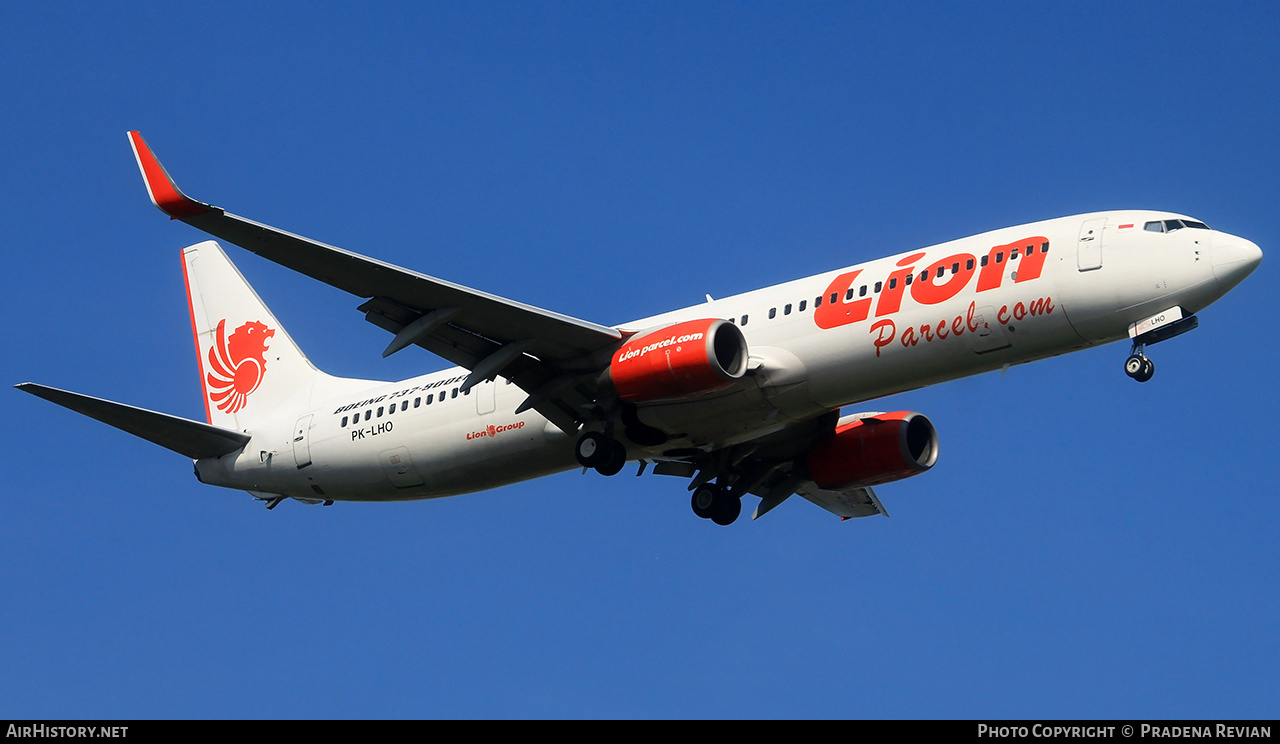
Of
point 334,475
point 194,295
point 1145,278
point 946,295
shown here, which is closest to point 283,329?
point 194,295

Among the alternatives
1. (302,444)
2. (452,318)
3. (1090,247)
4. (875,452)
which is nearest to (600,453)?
(452,318)

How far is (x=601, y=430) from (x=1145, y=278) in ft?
39.9

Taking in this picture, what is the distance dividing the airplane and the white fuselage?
4cm

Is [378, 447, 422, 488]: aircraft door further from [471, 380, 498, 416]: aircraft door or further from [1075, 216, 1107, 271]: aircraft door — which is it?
[1075, 216, 1107, 271]: aircraft door

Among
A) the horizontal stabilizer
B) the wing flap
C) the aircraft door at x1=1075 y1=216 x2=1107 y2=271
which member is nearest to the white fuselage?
the aircraft door at x1=1075 y1=216 x2=1107 y2=271

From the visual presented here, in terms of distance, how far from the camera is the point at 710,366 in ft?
95.5

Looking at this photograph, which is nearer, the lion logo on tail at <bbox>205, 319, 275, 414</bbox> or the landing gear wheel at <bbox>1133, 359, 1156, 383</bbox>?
the landing gear wheel at <bbox>1133, 359, 1156, 383</bbox>

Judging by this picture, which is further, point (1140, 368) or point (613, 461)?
point (613, 461)

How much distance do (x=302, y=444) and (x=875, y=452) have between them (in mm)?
14983

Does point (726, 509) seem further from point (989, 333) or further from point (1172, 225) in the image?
point (1172, 225)

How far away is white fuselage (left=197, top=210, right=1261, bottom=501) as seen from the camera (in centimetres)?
2781
